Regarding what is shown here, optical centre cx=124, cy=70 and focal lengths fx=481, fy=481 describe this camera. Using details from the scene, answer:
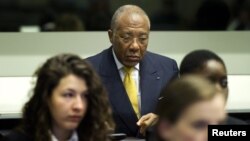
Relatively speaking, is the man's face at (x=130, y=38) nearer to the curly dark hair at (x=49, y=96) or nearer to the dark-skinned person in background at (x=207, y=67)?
the dark-skinned person in background at (x=207, y=67)

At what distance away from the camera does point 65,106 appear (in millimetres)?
1859

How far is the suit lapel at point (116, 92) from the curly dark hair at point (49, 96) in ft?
1.85

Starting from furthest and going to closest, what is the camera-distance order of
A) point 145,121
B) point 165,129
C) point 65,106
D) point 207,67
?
point 145,121, point 207,67, point 65,106, point 165,129

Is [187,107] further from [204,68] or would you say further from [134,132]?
[134,132]

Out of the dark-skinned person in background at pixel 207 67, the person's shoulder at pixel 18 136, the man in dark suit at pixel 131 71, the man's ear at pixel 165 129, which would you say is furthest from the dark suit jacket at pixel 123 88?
the man's ear at pixel 165 129

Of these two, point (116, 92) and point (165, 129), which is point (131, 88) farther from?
point (165, 129)

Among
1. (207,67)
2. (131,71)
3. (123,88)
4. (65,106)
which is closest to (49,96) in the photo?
(65,106)

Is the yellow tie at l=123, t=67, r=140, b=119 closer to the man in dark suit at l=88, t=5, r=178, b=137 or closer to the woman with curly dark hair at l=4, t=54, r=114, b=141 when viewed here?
the man in dark suit at l=88, t=5, r=178, b=137

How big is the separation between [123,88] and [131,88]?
0.06m

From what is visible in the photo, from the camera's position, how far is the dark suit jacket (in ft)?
8.41

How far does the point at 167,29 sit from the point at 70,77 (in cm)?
193

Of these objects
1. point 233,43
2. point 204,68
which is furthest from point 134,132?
point 233,43

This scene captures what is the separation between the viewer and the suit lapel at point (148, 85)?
2.61 meters

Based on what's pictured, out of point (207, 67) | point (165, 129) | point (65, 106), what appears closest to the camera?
point (165, 129)
